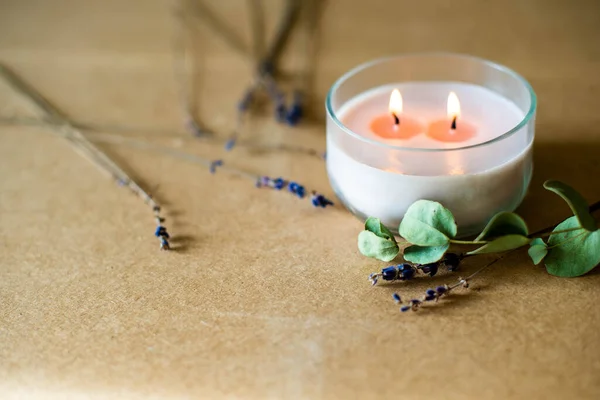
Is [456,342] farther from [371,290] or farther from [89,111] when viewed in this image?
[89,111]

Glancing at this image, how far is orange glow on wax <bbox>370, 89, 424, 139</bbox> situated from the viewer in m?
0.63

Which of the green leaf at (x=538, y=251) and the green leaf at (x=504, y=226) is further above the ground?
the green leaf at (x=504, y=226)

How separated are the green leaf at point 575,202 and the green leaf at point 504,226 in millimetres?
40

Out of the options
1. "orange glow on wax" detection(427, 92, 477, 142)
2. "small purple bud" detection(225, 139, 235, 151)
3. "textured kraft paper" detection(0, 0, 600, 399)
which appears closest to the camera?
"textured kraft paper" detection(0, 0, 600, 399)

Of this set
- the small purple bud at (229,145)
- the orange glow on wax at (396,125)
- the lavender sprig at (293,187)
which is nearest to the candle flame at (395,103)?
the orange glow on wax at (396,125)

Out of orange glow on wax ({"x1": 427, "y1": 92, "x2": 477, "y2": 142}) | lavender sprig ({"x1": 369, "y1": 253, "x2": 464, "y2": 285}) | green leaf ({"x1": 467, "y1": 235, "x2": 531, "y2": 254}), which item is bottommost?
lavender sprig ({"x1": 369, "y1": 253, "x2": 464, "y2": 285})

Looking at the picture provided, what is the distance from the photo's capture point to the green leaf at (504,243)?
54 centimetres

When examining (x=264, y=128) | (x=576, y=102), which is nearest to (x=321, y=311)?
(x=264, y=128)

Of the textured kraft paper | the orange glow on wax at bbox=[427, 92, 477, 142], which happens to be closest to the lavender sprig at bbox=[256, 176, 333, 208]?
the textured kraft paper

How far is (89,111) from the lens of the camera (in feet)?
2.79

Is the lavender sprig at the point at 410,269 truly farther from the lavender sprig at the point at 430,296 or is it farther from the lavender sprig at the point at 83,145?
the lavender sprig at the point at 83,145

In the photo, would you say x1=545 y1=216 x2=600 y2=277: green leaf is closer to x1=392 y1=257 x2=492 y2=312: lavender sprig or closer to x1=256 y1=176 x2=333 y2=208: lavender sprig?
x1=392 y1=257 x2=492 y2=312: lavender sprig

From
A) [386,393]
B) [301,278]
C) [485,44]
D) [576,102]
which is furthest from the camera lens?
[485,44]

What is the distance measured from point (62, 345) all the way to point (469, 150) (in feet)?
1.13
